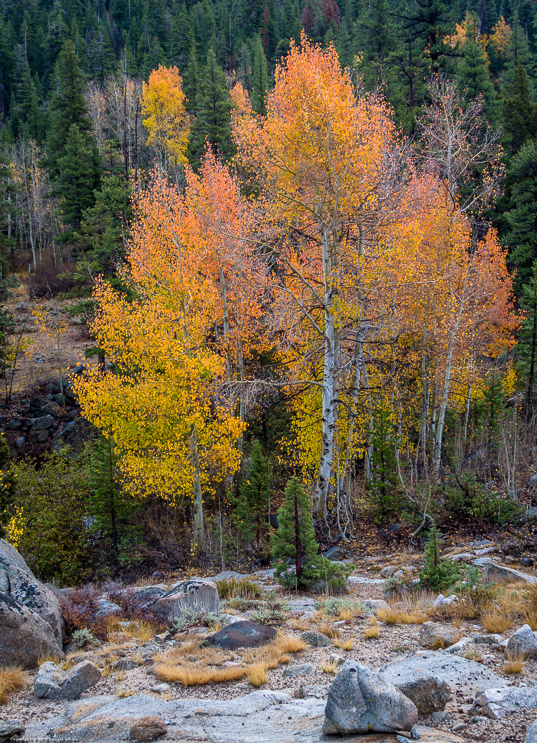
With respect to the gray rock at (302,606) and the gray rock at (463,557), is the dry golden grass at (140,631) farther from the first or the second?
the gray rock at (463,557)

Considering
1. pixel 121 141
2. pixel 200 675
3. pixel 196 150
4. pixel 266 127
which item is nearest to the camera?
pixel 200 675

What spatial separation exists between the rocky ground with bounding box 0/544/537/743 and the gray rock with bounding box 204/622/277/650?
5cm

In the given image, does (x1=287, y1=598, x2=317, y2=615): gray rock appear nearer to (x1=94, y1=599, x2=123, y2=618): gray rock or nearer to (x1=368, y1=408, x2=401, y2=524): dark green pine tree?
(x1=94, y1=599, x2=123, y2=618): gray rock

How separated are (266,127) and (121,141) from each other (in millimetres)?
34987

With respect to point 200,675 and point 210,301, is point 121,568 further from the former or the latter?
point 200,675

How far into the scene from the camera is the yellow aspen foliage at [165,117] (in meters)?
41.7

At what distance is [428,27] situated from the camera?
101 feet

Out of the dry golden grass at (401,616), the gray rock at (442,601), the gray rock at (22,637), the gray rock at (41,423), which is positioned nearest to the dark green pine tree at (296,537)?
the dry golden grass at (401,616)

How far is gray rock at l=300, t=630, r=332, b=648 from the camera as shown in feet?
20.3

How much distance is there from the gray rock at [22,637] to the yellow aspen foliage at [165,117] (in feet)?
132

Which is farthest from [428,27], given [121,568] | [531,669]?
[531,669]

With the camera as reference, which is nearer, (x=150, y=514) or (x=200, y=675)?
(x=200, y=675)

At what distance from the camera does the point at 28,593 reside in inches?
274

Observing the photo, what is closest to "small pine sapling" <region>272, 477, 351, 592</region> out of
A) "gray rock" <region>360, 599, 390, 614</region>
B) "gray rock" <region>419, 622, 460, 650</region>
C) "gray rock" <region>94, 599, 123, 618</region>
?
"gray rock" <region>360, 599, 390, 614</region>
